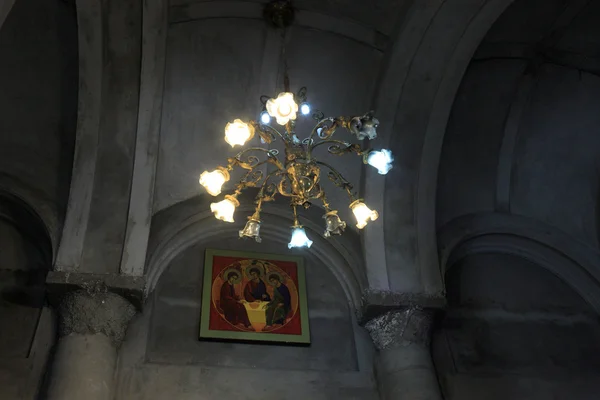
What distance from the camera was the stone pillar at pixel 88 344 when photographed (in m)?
5.48

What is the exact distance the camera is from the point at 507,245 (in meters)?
A: 8.08

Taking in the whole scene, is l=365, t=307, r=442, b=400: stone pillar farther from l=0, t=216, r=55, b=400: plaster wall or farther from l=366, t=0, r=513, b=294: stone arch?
l=0, t=216, r=55, b=400: plaster wall

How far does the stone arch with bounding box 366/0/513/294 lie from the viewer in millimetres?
6598

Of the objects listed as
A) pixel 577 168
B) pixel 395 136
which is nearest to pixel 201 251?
pixel 395 136

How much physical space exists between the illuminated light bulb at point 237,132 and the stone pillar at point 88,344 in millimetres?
2321

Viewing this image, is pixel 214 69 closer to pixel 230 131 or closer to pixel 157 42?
pixel 157 42

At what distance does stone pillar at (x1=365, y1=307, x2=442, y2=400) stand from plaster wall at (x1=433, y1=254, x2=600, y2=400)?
54 cm

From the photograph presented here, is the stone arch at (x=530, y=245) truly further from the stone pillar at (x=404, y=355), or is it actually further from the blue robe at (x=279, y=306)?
the blue robe at (x=279, y=306)

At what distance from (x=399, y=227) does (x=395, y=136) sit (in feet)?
3.47

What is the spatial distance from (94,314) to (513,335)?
15.5ft

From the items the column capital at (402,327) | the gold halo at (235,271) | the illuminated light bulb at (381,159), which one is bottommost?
the column capital at (402,327)

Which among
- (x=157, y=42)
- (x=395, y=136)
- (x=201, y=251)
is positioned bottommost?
(x=201, y=251)

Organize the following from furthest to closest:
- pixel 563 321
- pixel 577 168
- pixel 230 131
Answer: pixel 577 168
pixel 563 321
pixel 230 131

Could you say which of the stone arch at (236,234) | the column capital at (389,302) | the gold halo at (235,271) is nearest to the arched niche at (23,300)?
the stone arch at (236,234)
